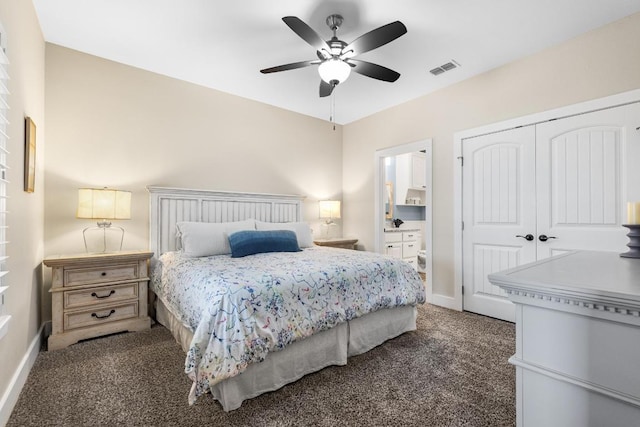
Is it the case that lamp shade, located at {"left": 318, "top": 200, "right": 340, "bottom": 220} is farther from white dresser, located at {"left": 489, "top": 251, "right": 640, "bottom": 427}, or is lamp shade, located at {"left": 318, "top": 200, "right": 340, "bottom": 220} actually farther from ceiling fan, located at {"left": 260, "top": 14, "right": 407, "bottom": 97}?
white dresser, located at {"left": 489, "top": 251, "right": 640, "bottom": 427}

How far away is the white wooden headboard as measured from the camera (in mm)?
3270

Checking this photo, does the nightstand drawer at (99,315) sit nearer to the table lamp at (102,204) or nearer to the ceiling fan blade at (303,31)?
the table lamp at (102,204)

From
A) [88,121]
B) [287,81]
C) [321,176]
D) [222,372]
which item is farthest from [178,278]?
[321,176]

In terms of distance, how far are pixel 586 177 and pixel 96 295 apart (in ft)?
14.7

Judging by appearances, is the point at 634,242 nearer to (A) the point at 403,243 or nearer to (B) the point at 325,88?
(B) the point at 325,88

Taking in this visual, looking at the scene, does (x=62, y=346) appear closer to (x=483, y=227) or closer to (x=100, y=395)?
(x=100, y=395)

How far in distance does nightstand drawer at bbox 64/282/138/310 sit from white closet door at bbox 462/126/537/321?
356 centimetres

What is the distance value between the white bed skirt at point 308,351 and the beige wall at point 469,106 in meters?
1.39

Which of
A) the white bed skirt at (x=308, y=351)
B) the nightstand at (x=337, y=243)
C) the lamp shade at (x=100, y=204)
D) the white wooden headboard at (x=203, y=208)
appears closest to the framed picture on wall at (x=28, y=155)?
the lamp shade at (x=100, y=204)

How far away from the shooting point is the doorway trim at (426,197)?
12.4 ft

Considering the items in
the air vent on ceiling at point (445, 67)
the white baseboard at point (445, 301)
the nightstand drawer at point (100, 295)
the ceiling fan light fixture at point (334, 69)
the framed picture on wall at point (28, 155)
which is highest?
the air vent on ceiling at point (445, 67)

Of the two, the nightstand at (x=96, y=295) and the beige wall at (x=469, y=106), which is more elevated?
the beige wall at (x=469, y=106)

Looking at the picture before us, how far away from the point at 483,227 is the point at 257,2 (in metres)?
3.08

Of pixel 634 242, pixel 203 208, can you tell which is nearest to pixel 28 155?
pixel 203 208
